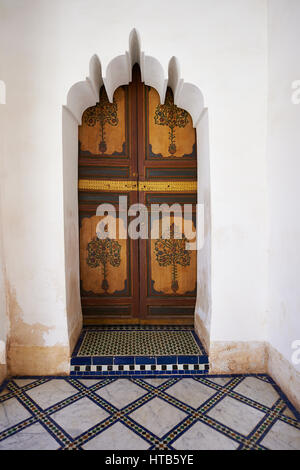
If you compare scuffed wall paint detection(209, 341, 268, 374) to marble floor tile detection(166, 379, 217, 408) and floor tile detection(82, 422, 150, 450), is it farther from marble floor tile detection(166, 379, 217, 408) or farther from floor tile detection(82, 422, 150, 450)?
floor tile detection(82, 422, 150, 450)

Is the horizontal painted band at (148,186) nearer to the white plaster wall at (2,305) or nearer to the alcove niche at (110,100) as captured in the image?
the alcove niche at (110,100)

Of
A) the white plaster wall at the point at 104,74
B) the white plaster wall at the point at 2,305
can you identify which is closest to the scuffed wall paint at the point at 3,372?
the white plaster wall at the point at 2,305

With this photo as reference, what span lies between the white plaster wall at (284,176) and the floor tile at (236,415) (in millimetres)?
462

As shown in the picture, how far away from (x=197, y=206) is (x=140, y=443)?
2029 millimetres

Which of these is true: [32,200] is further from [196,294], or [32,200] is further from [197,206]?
[196,294]

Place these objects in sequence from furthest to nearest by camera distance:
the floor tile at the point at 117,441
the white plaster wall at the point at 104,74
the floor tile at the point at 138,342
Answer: the floor tile at the point at 138,342 → the white plaster wall at the point at 104,74 → the floor tile at the point at 117,441

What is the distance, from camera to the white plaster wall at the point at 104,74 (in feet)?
6.95

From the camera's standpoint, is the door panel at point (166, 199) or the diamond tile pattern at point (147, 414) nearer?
the diamond tile pattern at point (147, 414)

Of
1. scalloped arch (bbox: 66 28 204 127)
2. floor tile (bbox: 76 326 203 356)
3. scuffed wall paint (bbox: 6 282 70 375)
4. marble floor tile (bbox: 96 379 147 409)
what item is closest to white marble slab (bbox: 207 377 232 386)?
floor tile (bbox: 76 326 203 356)

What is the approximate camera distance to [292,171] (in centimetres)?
188

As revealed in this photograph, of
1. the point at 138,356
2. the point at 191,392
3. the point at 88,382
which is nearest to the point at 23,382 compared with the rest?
the point at 88,382

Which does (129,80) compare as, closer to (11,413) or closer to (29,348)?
(29,348)

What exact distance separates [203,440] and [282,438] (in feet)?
1.61

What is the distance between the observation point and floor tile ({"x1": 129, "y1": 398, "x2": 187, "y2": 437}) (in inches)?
67.1
